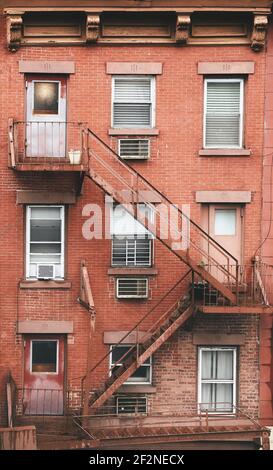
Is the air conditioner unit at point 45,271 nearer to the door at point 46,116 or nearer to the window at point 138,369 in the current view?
the window at point 138,369

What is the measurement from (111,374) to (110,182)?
4240 mm

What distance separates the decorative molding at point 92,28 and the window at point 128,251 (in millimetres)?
4407

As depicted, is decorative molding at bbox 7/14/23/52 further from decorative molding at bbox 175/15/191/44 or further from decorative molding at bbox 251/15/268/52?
decorative molding at bbox 251/15/268/52

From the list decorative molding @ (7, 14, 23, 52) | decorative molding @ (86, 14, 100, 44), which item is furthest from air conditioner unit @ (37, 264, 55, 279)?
decorative molding @ (86, 14, 100, 44)

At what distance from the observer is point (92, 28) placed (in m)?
23.1

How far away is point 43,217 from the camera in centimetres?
2345

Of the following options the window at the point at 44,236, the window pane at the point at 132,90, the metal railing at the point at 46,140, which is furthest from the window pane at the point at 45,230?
the window pane at the point at 132,90

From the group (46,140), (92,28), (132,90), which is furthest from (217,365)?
(92,28)

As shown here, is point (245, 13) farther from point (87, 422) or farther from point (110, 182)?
point (87, 422)

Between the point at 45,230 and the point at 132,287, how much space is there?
2.32 metres

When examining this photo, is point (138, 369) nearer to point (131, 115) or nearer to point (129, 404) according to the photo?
point (129, 404)

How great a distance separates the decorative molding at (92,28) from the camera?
75.4ft

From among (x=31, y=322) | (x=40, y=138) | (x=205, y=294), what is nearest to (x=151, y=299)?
(x=205, y=294)

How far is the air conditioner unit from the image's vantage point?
Answer: 23.3 meters
